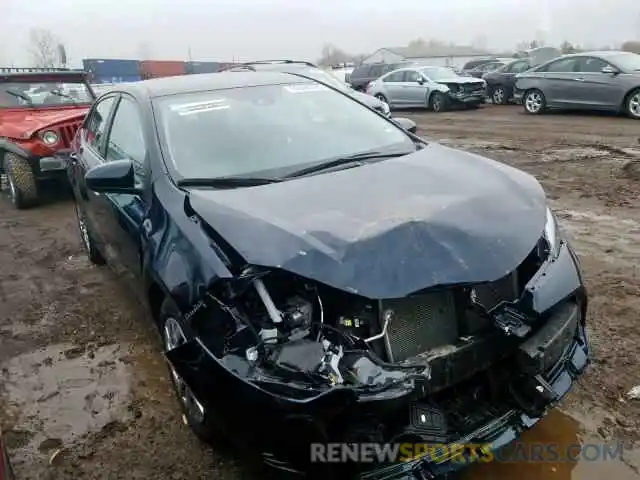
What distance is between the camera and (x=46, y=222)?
7430mm

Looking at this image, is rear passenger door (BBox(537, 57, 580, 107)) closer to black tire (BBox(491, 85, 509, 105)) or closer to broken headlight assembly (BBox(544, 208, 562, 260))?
black tire (BBox(491, 85, 509, 105))

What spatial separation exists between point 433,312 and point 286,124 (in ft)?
5.56

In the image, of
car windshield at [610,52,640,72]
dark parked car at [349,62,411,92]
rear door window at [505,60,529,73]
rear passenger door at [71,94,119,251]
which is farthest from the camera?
dark parked car at [349,62,411,92]

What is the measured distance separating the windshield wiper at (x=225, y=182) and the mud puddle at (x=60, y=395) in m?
1.30

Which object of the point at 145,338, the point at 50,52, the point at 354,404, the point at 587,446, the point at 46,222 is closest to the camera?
the point at 354,404

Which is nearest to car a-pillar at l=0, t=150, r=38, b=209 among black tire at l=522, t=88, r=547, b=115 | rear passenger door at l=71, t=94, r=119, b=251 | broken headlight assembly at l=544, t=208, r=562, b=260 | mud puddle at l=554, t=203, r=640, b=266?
rear passenger door at l=71, t=94, r=119, b=251

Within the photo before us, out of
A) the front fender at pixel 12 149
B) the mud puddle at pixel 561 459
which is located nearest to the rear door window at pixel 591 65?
the front fender at pixel 12 149

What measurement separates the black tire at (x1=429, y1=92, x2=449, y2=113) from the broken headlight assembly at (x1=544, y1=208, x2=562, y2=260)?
16.1 metres

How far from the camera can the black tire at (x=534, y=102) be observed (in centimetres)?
1545

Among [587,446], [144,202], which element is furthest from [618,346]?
[144,202]

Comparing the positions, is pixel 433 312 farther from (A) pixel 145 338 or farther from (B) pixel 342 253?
(A) pixel 145 338

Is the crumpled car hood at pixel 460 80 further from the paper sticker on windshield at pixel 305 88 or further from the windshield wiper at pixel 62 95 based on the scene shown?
the paper sticker on windshield at pixel 305 88

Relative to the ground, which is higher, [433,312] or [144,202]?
[144,202]

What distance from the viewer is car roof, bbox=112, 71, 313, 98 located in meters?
3.87
